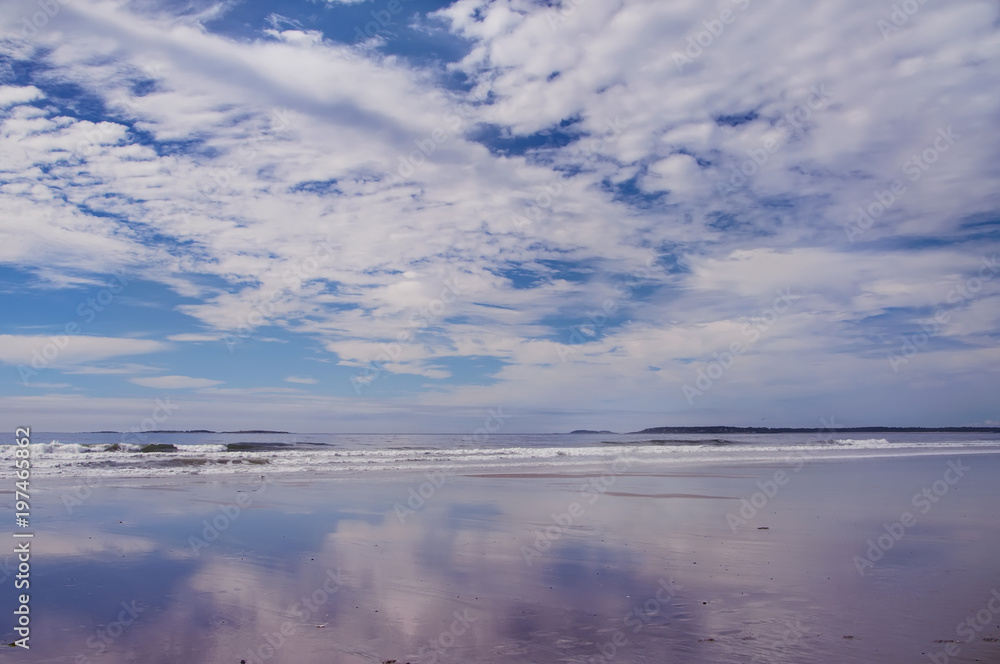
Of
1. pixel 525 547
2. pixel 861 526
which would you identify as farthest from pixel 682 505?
pixel 525 547

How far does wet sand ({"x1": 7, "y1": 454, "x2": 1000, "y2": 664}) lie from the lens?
611cm

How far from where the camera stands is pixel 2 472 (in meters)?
24.4

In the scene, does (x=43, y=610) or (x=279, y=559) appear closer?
(x=43, y=610)

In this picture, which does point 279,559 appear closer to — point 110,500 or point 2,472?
point 110,500

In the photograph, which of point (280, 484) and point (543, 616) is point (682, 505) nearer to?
point (543, 616)

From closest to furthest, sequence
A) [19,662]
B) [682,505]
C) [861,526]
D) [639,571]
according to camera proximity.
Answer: [19,662] → [639,571] → [861,526] → [682,505]

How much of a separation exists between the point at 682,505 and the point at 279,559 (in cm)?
1031

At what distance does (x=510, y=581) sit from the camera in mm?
8586

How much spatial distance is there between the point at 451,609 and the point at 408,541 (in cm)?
418

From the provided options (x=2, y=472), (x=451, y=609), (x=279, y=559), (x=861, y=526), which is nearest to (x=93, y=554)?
(x=279, y=559)

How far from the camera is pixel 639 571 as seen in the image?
9031mm

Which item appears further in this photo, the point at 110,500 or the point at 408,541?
the point at 110,500

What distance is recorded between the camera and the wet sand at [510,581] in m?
6.11

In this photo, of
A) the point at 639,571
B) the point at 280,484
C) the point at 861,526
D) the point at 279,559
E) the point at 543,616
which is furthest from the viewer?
the point at 280,484
